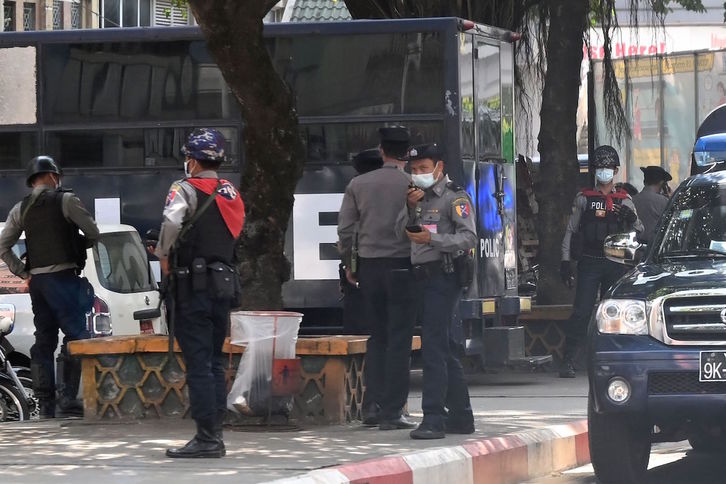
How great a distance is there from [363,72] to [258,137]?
3.94m

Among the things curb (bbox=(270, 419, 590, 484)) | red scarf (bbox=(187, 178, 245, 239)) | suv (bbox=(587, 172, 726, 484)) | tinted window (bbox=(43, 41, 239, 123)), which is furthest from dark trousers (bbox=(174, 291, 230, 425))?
tinted window (bbox=(43, 41, 239, 123))

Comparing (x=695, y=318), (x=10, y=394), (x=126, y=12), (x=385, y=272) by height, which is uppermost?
(x=126, y=12)

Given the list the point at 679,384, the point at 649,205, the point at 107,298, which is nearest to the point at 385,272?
the point at 679,384

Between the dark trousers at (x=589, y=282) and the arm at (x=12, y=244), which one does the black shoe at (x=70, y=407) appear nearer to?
the arm at (x=12, y=244)

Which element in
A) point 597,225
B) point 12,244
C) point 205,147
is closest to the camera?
point 205,147

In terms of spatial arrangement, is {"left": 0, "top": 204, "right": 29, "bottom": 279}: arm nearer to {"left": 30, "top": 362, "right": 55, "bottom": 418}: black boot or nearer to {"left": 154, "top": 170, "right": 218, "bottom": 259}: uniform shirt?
{"left": 30, "top": 362, "right": 55, "bottom": 418}: black boot

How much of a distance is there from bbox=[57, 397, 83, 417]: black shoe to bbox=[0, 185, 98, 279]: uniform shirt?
0.90m

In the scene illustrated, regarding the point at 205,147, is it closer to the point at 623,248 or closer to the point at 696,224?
the point at 623,248

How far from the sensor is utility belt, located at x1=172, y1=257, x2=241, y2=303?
29.3 ft

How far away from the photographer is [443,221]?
32.7 ft

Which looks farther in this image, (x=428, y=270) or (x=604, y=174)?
(x=604, y=174)

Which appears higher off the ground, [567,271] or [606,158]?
[606,158]

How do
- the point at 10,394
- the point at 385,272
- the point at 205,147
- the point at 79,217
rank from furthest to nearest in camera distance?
1. the point at 10,394
2. the point at 79,217
3. the point at 385,272
4. the point at 205,147

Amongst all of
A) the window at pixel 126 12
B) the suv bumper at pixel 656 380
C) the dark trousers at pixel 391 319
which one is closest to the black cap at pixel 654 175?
the dark trousers at pixel 391 319
